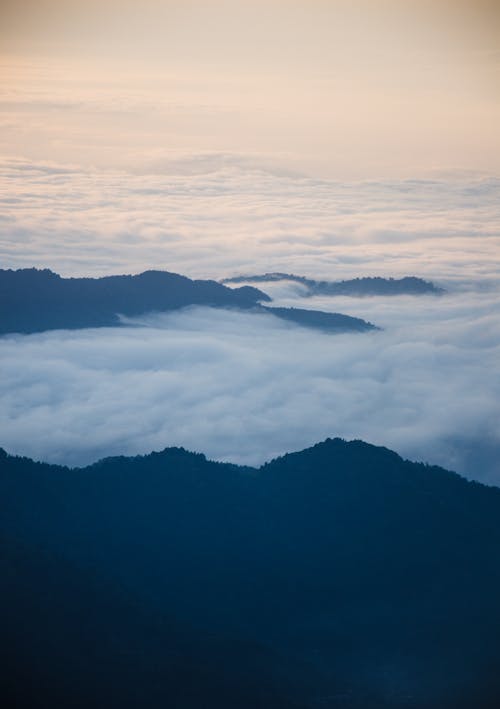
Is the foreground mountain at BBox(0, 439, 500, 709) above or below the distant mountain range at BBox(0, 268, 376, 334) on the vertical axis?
below

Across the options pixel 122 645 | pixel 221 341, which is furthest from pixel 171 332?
pixel 122 645

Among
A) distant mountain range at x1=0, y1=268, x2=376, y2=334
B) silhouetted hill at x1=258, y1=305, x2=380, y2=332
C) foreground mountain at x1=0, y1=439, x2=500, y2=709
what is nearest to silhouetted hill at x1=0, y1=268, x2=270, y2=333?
distant mountain range at x1=0, y1=268, x2=376, y2=334

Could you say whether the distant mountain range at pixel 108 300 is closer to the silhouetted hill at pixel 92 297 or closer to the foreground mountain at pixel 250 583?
the silhouetted hill at pixel 92 297

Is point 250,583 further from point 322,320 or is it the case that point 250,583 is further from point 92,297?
point 322,320

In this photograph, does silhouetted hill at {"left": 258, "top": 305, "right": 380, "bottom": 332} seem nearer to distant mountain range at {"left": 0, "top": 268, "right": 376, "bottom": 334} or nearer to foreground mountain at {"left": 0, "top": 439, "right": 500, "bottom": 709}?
distant mountain range at {"left": 0, "top": 268, "right": 376, "bottom": 334}

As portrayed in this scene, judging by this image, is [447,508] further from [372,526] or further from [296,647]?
[296,647]

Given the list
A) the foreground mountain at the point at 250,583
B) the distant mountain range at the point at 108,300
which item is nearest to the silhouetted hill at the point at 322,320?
the distant mountain range at the point at 108,300
